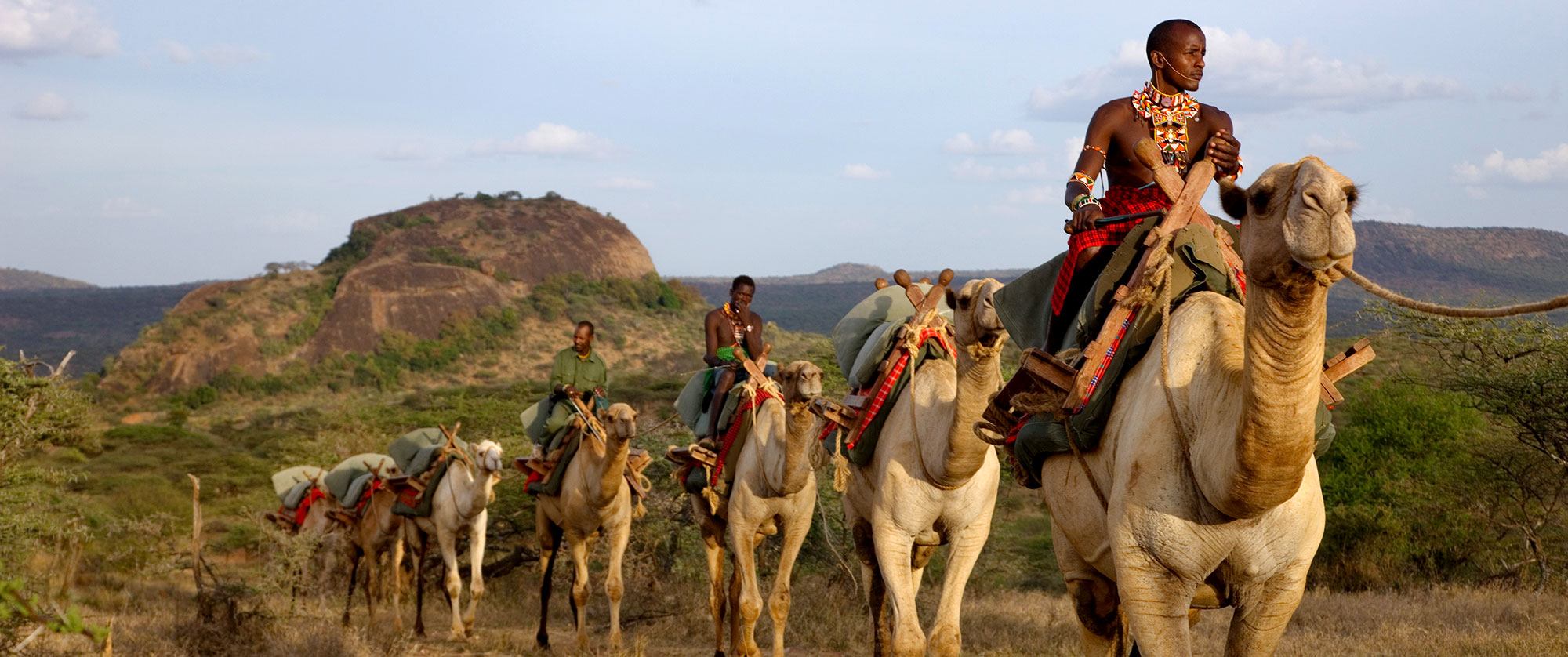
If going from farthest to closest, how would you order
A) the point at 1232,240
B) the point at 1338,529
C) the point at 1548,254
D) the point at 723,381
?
the point at 1548,254, the point at 1338,529, the point at 723,381, the point at 1232,240

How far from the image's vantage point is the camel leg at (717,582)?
1156cm

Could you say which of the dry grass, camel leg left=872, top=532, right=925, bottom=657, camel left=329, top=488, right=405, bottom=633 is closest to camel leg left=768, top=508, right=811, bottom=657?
the dry grass

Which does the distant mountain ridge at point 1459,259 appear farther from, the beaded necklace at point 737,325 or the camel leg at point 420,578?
the beaded necklace at point 737,325

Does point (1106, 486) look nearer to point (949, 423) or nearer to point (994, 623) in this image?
point (949, 423)

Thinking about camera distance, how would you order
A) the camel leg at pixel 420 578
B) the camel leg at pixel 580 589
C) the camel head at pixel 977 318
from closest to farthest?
the camel head at pixel 977 318 → the camel leg at pixel 580 589 → the camel leg at pixel 420 578

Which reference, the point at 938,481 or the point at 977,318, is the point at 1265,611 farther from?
the point at 938,481

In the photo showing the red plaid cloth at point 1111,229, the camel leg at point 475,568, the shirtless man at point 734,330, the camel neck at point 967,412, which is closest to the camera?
the red plaid cloth at point 1111,229

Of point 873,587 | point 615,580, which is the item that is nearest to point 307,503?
point 615,580

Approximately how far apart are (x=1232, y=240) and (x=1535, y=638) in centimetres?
535

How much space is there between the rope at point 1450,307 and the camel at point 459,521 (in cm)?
1179

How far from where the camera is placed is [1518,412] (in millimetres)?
13727

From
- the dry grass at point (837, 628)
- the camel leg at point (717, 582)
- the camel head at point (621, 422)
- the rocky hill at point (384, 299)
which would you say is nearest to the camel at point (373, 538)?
the dry grass at point (837, 628)

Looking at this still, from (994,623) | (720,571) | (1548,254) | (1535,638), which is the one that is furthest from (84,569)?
(1548,254)

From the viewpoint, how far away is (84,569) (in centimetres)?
2161
